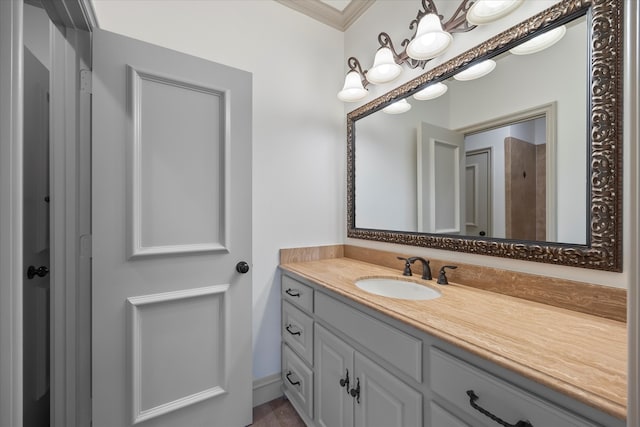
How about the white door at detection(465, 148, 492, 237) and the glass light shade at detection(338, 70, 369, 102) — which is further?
the glass light shade at detection(338, 70, 369, 102)

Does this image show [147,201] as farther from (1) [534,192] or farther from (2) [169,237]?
(1) [534,192]

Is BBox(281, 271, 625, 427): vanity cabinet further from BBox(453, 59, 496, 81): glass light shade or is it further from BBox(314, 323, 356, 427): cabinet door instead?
BBox(453, 59, 496, 81): glass light shade

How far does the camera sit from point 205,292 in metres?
1.34

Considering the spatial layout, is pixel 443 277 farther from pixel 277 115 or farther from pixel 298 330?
pixel 277 115

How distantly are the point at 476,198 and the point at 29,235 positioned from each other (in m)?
1.96

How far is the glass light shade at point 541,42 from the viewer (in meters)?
0.93

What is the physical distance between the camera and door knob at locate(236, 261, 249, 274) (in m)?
1.41

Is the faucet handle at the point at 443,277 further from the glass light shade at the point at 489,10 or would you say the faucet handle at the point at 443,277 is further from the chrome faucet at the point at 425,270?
the glass light shade at the point at 489,10

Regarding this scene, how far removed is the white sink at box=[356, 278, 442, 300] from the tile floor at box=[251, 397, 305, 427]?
0.85 m

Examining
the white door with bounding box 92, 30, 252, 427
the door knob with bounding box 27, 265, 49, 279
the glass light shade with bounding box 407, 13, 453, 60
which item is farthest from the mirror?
the door knob with bounding box 27, 265, 49, 279

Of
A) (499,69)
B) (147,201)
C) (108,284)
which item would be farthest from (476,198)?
(108,284)

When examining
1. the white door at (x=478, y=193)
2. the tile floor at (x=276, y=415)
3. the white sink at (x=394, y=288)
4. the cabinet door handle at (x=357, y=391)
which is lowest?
the tile floor at (x=276, y=415)

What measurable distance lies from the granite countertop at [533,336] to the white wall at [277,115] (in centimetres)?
73

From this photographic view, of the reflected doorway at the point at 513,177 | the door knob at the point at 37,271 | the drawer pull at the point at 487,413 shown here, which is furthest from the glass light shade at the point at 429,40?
the door knob at the point at 37,271
